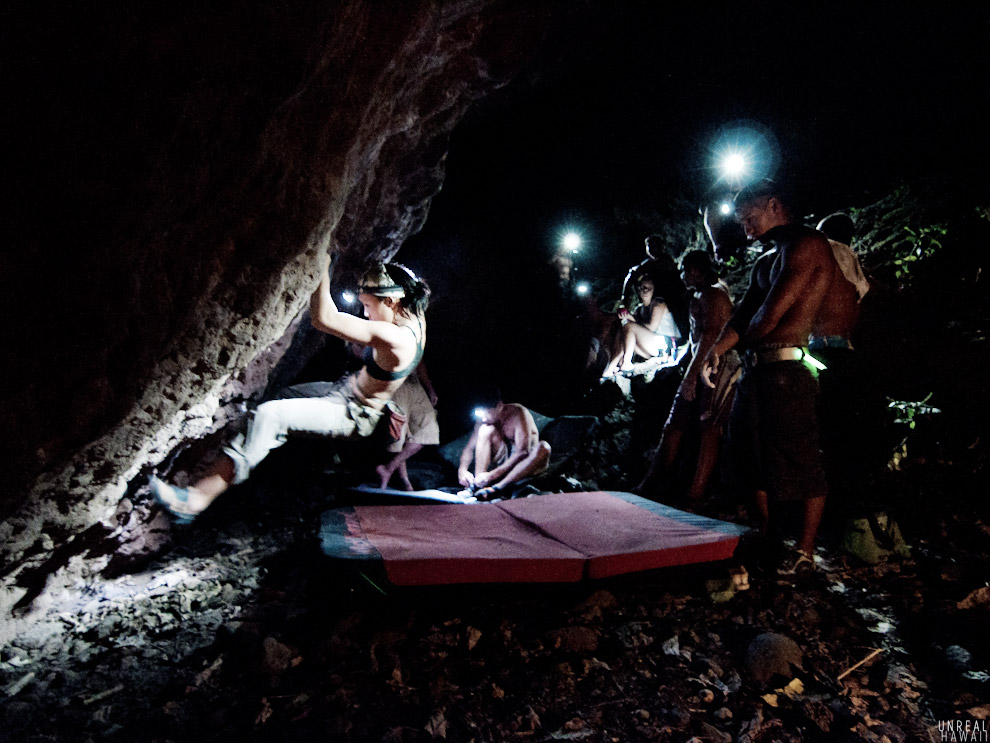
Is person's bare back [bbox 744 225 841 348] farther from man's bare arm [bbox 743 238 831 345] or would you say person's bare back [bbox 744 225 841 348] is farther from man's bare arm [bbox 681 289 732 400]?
man's bare arm [bbox 681 289 732 400]

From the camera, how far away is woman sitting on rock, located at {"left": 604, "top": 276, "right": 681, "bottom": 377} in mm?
6555

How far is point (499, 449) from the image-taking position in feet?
19.5

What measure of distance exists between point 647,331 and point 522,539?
14.4 feet

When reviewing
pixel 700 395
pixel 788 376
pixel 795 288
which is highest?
pixel 795 288

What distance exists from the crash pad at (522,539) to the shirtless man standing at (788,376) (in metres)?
0.49

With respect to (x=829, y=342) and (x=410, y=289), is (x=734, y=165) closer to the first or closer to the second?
(x=829, y=342)

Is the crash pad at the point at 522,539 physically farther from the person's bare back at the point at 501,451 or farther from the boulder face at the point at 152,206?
the boulder face at the point at 152,206

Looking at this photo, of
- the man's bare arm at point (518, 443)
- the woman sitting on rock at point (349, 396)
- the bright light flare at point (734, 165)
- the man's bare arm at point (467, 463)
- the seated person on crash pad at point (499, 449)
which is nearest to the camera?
the woman sitting on rock at point (349, 396)

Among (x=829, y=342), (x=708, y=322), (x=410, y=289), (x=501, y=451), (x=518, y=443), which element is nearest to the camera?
(x=829, y=342)

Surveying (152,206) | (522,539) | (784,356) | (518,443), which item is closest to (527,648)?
(522,539)

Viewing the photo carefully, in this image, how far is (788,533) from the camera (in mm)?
4066

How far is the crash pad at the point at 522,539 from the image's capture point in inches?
102

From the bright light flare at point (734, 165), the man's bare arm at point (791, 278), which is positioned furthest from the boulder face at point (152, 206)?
the bright light flare at point (734, 165)

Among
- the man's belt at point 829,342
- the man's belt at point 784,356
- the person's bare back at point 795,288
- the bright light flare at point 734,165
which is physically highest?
the bright light flare at point 734,165
